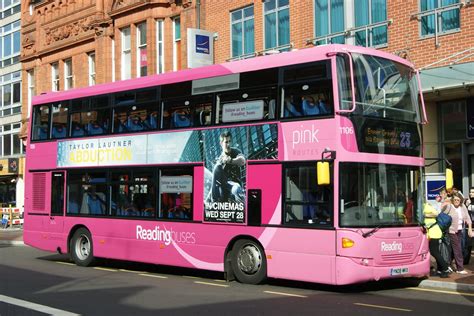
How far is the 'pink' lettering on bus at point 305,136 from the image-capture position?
1052 centimetres

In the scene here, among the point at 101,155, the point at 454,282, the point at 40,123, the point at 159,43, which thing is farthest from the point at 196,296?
the point at 159,43

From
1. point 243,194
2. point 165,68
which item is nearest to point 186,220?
point 243,194

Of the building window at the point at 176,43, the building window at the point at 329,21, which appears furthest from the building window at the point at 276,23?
the building window at the point at 176,43

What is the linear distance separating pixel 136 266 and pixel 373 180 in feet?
24.7

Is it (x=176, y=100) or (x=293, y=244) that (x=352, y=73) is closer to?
(x=293, y=244)

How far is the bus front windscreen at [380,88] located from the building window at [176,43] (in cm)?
1583

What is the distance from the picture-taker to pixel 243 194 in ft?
38.0

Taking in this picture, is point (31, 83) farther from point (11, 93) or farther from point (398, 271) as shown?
point (398, 271)

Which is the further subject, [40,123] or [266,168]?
[40,123]

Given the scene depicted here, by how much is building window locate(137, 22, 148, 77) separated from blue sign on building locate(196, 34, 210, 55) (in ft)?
17.1

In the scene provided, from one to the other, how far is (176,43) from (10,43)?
1896 centimetres

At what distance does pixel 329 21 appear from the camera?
19.4m

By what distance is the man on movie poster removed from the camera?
11680 mm

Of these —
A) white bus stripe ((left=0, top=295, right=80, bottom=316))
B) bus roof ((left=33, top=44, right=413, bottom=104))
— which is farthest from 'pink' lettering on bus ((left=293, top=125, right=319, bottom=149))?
white bus stripe ((left=0, top=295, right=80, bottom=316))
